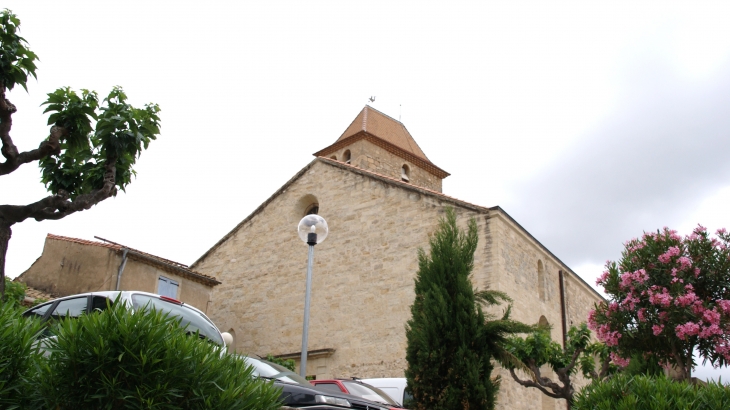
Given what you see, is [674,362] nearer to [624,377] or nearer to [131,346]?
[624,377]

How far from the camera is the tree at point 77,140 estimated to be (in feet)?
33.7

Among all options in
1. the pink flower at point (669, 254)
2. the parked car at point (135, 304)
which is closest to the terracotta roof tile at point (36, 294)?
the parked car at point (135, 304)

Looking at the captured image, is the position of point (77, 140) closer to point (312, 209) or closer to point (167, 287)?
point (167, 287)

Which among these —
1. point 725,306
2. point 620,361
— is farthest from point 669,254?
point 620,361

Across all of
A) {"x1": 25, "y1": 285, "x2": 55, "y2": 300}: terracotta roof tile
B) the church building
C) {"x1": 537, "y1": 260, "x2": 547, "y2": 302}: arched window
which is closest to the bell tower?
the church building

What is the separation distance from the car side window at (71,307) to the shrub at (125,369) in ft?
10.6

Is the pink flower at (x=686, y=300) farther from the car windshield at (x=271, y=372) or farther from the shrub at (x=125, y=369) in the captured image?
the shrub at (x=125, y=369)

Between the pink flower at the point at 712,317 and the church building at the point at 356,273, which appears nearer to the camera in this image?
the pink flower at the point at 712,317

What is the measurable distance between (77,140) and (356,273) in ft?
34.5

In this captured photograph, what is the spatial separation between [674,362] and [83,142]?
11165 millimetres

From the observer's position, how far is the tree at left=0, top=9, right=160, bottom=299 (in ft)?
33.7

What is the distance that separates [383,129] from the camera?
31.4 m

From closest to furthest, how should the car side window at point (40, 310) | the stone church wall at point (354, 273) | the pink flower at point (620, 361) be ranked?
the car side window at point (40, 310) < the pink flower at point (620, 361) < the stone church wall at point (354, 273)

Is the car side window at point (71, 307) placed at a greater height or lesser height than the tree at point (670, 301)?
lesser
